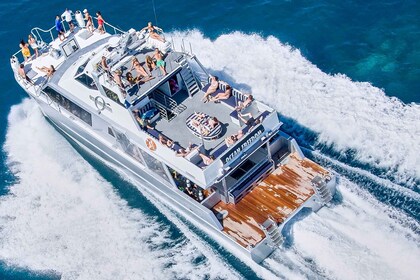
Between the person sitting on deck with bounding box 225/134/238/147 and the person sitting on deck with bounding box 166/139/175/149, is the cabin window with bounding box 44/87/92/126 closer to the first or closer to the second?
the person sitting on deck with bounding box 166/139/175/149

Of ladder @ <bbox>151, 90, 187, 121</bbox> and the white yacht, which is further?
ladder @ <bbox>151, 90, 187, 121</bbox>

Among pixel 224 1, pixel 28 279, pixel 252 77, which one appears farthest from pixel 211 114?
pixel 224 1

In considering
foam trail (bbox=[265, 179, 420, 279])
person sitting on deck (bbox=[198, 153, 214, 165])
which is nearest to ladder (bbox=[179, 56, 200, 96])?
person sitting on deck (bbox=[198, 153, 214, 165])

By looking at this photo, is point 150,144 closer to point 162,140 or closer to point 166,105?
point 162,140

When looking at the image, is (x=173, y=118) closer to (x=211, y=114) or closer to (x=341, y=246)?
(x=211, y=114)

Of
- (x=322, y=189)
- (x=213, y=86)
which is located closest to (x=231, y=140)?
(x=213, y=86)

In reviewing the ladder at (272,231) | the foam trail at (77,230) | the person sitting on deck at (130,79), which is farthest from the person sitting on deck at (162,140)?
the ladder at (272,231)
